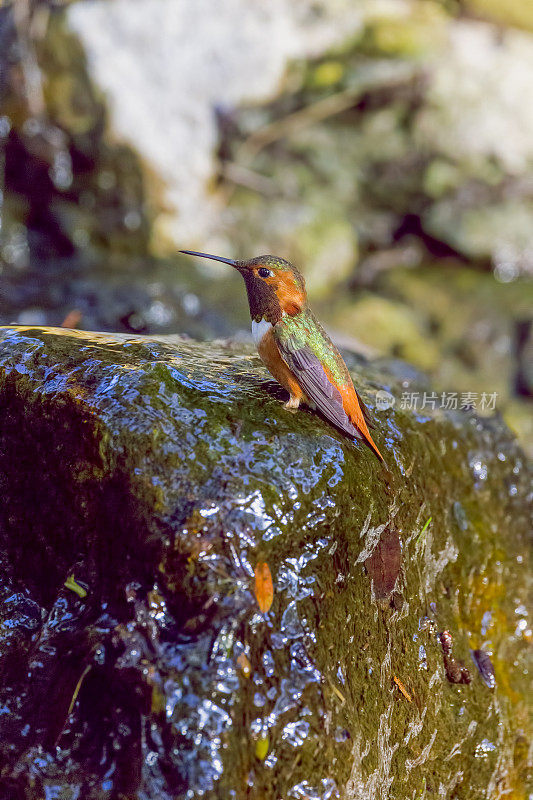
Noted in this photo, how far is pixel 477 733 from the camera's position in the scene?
130 inches

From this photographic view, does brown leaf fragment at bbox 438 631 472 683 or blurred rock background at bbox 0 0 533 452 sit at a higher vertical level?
blurred rock background at bbox 0 0 533 452

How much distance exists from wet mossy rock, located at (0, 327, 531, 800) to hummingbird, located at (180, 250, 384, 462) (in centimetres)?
11

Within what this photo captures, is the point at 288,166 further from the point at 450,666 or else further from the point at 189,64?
the point at 450,666

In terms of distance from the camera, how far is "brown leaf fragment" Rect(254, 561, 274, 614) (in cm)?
Result: 246

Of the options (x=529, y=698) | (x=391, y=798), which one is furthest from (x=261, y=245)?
(x=391, y=798)

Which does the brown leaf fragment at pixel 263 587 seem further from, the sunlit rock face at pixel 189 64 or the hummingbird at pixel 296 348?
the sunlit rock face at pixel 189 64

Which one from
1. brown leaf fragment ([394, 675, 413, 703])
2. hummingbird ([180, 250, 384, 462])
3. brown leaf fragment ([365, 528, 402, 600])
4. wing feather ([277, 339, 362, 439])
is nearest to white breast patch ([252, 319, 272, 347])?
hummingbird ([180, 250, 384, 462])

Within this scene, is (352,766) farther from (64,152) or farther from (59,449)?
(64,152)

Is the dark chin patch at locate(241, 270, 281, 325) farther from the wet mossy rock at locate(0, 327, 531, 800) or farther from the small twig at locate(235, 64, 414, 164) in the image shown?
the small twig at locate(235, 64, 414, 164)

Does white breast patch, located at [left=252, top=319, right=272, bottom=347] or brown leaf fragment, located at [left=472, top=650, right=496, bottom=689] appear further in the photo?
brown leaf fragment, located at [left=472, top=650, right=496, bottom=689]

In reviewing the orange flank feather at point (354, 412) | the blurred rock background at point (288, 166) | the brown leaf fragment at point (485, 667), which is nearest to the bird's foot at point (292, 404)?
the orange flank feather at point (354, 412)

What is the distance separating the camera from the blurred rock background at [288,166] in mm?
9039

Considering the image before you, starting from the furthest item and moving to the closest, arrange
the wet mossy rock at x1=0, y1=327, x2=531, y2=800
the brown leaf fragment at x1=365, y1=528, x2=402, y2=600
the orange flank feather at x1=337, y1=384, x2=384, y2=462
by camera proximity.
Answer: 1. the orange flank feather at x1=337, y1=384, x2=384, y2=462
2. the brown leaf fragment at x1=365, y1=528, x2=402, y2=600
3. the wet mossy rock at x1=0, y1=327, x2=531, y2=800

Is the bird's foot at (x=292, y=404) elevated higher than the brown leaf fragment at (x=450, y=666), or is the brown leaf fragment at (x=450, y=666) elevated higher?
the bird's foot at (x=292, y=404)
